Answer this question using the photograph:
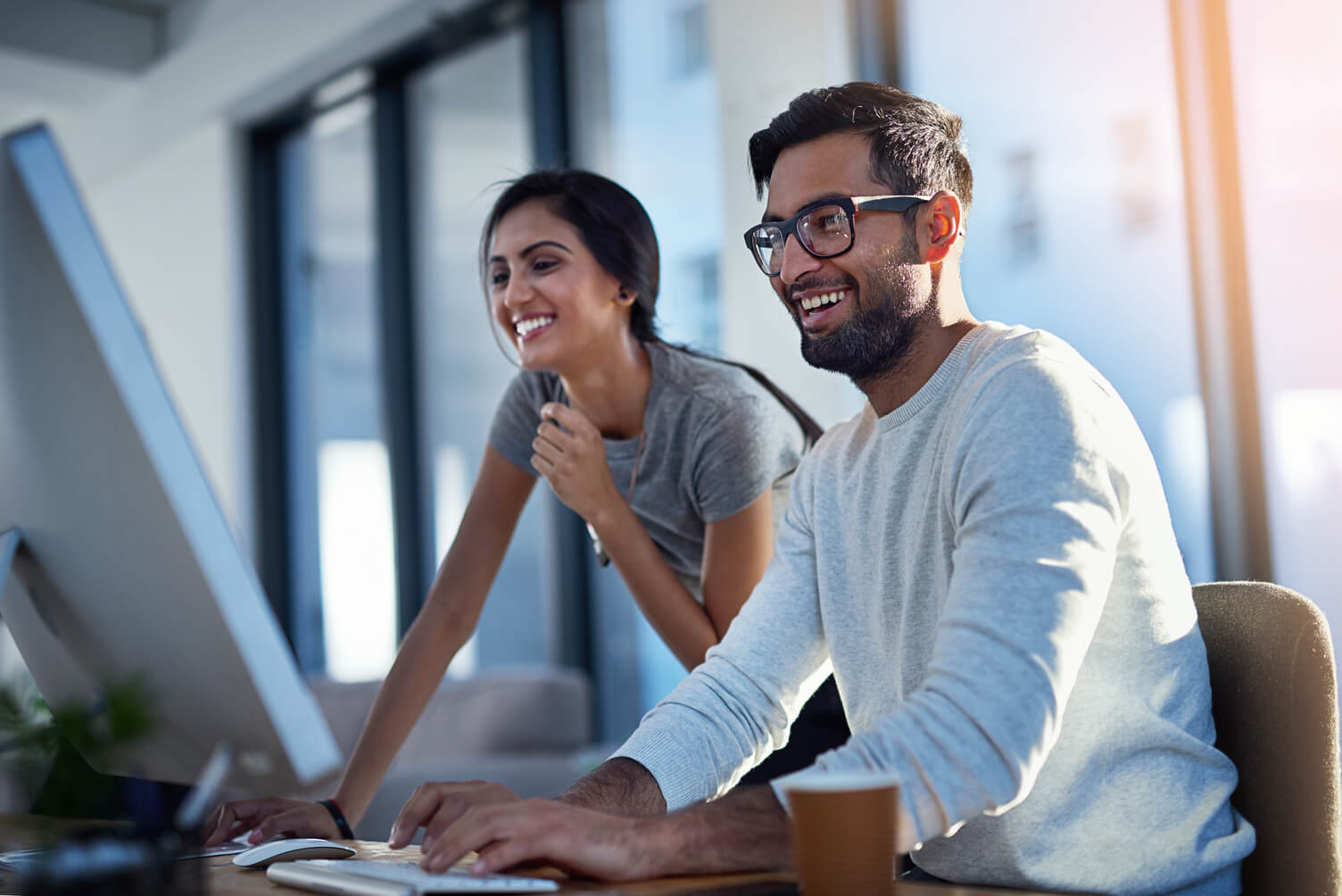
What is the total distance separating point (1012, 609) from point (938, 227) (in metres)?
0.58

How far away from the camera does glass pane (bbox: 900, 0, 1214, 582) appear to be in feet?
9.05

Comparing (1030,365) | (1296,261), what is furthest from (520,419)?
(1296,261)

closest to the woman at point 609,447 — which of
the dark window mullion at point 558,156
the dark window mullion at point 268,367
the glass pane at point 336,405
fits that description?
the dark window mullion at point 558,156

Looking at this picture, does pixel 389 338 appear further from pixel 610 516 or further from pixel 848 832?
pixel 848 832

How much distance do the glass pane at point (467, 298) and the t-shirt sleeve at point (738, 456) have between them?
2766mm

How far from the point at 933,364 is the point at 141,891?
3.18ft

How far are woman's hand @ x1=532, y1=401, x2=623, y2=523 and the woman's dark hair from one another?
0.89ft

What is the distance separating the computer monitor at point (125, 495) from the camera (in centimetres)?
80

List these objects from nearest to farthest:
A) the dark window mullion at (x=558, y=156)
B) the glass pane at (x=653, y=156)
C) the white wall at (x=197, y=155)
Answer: the glass pane at (x=653, y=156), the dark window mullion at (x=558, y=156), the white wall at (x=197, y=155)

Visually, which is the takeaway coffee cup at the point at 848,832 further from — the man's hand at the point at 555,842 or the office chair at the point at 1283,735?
the office chair at the point at 1283,735

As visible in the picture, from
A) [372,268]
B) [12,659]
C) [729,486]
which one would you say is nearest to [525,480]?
[729,486]

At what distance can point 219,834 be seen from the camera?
1.27 metres

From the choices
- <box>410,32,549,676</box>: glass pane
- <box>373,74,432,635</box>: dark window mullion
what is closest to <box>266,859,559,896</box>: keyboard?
<box>410,32,549,676</box>: glass pane

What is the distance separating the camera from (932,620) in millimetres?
1188
